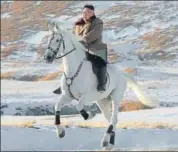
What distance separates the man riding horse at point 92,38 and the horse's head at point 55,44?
0.50 meters

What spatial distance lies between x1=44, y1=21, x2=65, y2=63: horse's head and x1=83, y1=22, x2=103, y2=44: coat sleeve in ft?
1.74

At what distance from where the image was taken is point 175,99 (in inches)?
944

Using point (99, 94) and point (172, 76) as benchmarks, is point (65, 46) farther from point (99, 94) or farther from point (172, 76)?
point (172, 76)

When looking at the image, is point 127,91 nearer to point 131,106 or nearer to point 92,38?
point 131,106

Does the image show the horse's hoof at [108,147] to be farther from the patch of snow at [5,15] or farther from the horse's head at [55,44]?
the patch of snow at [5,15]

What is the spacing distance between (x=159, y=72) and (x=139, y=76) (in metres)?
1.71

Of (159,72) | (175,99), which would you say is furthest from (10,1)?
(175,99)

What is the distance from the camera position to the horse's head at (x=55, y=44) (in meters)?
9.58

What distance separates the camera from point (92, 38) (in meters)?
10.4

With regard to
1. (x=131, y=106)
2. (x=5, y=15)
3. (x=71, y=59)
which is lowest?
(x=5, y=15)

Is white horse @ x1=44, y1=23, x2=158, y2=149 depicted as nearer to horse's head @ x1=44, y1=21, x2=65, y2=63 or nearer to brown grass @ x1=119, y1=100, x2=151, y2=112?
horse's head @ x1=44, y1=21, x2=65, y2=63

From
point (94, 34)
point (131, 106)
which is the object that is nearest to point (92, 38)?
point (94, 34)

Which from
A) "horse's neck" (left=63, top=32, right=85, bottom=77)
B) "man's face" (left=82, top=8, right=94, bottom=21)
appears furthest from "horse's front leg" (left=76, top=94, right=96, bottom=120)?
"man's face" (left=82, top=8, right=94, bottom=21)

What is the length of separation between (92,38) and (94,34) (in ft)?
0.26
